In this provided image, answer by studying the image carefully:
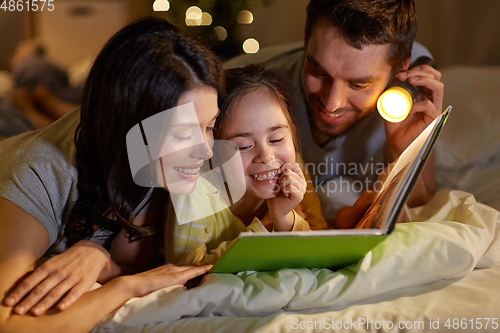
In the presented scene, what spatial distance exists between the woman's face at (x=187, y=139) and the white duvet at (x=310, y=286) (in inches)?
8.1

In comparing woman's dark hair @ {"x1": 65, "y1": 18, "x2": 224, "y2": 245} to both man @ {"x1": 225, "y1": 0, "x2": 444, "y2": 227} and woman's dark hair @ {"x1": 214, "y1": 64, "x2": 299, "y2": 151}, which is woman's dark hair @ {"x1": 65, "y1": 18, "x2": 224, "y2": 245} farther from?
man @ {"x1": 225, "y1": 0, "x2": 444, "y2": 227}

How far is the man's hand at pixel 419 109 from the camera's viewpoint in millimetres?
991

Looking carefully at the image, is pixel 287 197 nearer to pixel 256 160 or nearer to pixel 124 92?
pixel 256 160

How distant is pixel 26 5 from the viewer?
8.98 ft

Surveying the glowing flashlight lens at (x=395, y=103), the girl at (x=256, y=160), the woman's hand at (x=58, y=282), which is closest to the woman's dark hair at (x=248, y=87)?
the girl at (x=256, y=160)

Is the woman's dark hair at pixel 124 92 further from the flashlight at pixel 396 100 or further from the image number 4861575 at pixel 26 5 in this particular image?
the image number 4861575 at pixel 26 5

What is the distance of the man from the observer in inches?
35.2

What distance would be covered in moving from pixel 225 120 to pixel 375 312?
0.48m

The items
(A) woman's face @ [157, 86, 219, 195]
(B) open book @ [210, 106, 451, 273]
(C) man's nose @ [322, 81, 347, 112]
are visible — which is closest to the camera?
(B) open book @ [210, 106, 451, 273]

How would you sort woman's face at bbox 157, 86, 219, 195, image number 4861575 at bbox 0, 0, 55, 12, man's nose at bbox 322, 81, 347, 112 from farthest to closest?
image number 4861575 at bbox 0, 0, 55, 12
man's nose at bbox 322, 81, 347, 112
woman's face at bbox 157, 86, 219, 195

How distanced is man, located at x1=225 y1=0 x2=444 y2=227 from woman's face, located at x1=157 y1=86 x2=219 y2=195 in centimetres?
35

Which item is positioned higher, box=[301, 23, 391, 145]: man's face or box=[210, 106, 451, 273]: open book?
box=[301, 23, 391, 145]: man's face

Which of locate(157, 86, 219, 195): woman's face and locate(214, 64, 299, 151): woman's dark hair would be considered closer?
locate(157, 86, 219, 195): woman's face

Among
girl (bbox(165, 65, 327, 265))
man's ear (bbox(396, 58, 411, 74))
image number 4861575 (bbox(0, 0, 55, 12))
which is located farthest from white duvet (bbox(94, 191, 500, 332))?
image number 4861575 (bbox(0, 0, 55, 12))
